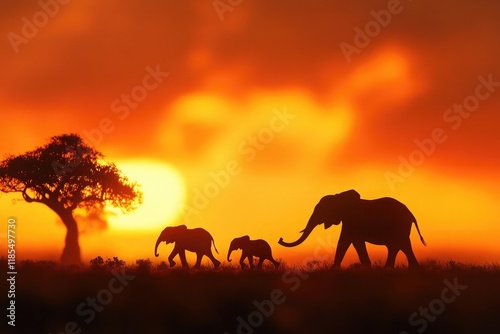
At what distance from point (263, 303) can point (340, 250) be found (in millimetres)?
8188

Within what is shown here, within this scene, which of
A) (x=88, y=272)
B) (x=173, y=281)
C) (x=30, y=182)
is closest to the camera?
(x=173, y=281)

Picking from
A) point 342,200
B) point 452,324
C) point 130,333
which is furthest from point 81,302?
point 342,200

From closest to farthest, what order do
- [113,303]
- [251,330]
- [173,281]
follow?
1. [251,330]
2. [113,303]
3. [173,281]

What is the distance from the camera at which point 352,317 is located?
17703mm

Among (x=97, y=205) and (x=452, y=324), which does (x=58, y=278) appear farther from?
(x=97, y=205)

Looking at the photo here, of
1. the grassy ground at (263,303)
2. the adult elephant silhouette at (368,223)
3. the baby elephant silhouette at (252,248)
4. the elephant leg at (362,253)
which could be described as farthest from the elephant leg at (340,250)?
the baby elephant silhouette at (252,248)

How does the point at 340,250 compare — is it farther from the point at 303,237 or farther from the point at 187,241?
the point at 187,241

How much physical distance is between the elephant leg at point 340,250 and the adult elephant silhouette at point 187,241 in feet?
23.9

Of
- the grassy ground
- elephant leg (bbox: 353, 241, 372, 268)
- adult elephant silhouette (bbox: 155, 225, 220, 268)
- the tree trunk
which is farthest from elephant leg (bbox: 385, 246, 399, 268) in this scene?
the tree trunk

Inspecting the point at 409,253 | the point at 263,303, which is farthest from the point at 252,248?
the point at 263,303

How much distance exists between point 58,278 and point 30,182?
19912 mm

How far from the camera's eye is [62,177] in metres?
41.5

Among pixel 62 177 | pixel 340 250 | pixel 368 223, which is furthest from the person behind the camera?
pixel 62 177

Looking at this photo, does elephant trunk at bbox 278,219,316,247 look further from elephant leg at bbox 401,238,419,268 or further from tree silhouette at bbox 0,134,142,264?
tree silhouette at bbox 0,134,142,264
